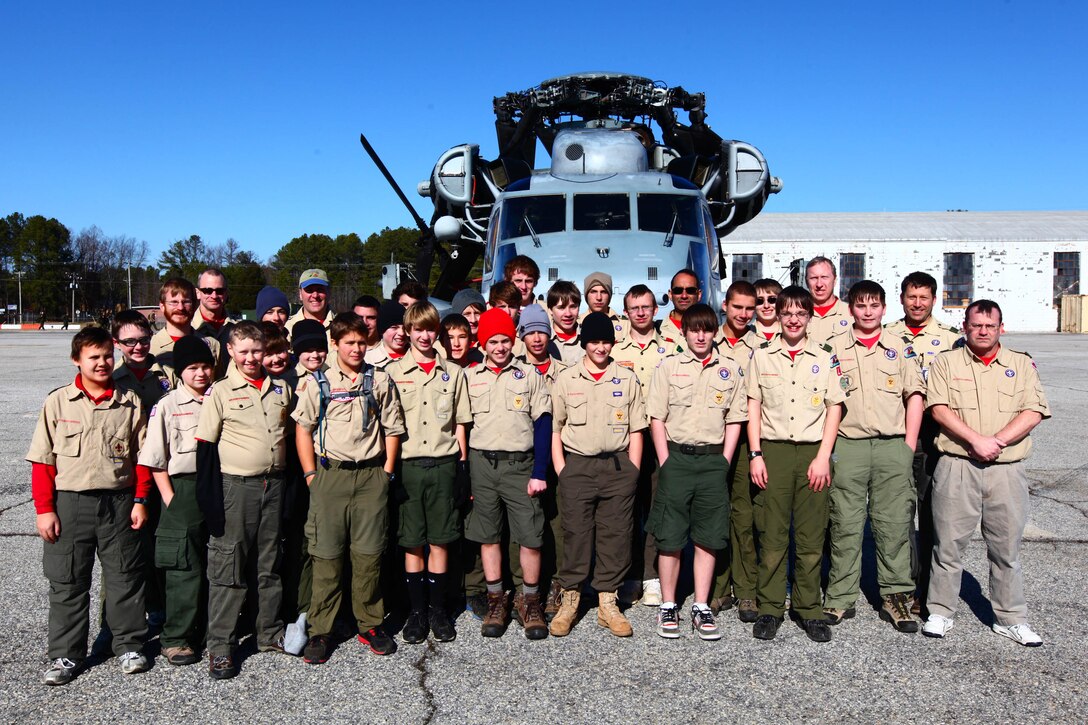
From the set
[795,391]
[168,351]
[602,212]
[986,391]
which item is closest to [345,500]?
[168,351]

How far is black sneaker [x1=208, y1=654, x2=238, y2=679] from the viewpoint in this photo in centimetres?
366

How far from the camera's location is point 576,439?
4320mm

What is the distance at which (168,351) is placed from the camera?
4531mm

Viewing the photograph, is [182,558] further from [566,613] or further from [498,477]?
[566,613]

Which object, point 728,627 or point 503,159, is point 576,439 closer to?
point 728,627

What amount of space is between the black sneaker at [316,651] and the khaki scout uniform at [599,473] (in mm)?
1241

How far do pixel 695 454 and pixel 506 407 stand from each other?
1.01m

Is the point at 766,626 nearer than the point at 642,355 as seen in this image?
Yes

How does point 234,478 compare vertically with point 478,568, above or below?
above

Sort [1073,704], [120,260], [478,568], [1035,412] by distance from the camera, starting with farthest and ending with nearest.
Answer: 1. [120,260]
2. [478,568]
3. [1035,412]
4. [1073,704]

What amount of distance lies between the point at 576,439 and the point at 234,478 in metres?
1.70

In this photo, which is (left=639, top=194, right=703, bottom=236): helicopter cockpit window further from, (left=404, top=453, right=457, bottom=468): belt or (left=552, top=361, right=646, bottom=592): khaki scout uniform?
(left=404, top=453, right=457, bottom=468): belt

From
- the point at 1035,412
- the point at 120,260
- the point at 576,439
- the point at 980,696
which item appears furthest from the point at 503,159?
the point at 120,260

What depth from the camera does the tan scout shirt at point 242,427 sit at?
12.4 feet
